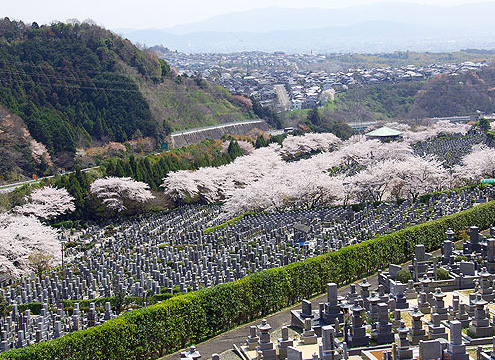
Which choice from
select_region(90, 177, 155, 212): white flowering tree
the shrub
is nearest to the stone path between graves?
the shrub

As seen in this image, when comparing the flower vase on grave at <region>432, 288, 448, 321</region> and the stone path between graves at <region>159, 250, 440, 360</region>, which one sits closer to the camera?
the flower vase on grave at <region>432, 288, 448, 321</region>

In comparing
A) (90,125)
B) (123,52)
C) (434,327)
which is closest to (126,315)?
(434,327)

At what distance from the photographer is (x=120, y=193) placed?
54531 millimetres

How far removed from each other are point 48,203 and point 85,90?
3306 cm

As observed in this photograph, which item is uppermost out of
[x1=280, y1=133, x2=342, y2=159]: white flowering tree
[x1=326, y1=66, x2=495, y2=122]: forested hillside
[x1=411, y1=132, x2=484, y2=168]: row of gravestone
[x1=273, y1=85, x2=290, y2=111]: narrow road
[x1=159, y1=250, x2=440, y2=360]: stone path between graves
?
[x1=159, y1=250, x2=440, y2=360]: stone path between graves

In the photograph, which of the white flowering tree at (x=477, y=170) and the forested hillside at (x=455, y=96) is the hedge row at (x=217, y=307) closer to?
the white flowering tree at (x=477, y=170)

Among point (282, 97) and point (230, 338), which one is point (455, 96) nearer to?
point (282, 97)

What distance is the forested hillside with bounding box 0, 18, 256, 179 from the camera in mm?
72750

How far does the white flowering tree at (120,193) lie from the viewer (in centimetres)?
5375

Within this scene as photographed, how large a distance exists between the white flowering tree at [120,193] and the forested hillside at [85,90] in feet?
43.9

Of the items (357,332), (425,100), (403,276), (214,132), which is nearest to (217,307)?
(357,332)

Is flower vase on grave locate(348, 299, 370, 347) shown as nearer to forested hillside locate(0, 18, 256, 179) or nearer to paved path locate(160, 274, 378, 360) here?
paved path locate(160, 274, 378, 360)

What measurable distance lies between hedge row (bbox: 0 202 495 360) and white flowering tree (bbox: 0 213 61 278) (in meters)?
14.2

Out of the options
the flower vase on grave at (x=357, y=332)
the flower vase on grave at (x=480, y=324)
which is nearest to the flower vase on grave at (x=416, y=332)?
the flower vase on grave at (x=357, y=332)
